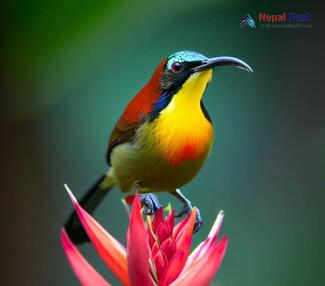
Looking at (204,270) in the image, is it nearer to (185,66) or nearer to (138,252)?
(138,252)

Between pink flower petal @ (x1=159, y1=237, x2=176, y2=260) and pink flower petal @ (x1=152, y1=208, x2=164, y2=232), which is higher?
pink flower petal @ (x1=152, y1=208, x2=164, y2=232)

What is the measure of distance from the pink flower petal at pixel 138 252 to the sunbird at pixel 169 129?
20 cm

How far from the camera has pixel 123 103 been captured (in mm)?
917

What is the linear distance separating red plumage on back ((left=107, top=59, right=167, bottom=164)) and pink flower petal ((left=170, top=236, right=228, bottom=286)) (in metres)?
0.28

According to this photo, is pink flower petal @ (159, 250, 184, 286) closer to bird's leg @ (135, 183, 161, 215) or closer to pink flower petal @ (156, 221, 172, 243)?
pink flower petal @ (156, 221, 172, 243)

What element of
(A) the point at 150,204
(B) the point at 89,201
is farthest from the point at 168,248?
(B) the point at 89,201

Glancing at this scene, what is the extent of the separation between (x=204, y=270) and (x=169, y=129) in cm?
26

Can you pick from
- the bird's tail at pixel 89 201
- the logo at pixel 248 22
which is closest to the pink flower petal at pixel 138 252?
the bird's tail at pixel 89 201

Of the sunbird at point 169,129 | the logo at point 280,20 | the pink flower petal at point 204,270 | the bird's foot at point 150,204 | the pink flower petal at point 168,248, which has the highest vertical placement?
the logo at point 280,20

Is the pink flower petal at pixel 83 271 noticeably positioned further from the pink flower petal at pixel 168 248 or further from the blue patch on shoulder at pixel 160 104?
the blue patch on shoulder at pixel 160 104

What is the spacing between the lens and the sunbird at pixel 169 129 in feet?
2.41

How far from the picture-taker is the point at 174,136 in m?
0.74

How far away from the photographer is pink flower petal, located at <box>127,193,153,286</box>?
1.76 feet

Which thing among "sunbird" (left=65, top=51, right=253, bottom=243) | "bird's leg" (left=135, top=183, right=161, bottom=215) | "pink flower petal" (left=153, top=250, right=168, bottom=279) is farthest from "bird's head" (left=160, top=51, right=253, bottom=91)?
"pink flower petal" (left=153, top=250, right=168, bottom=279)
